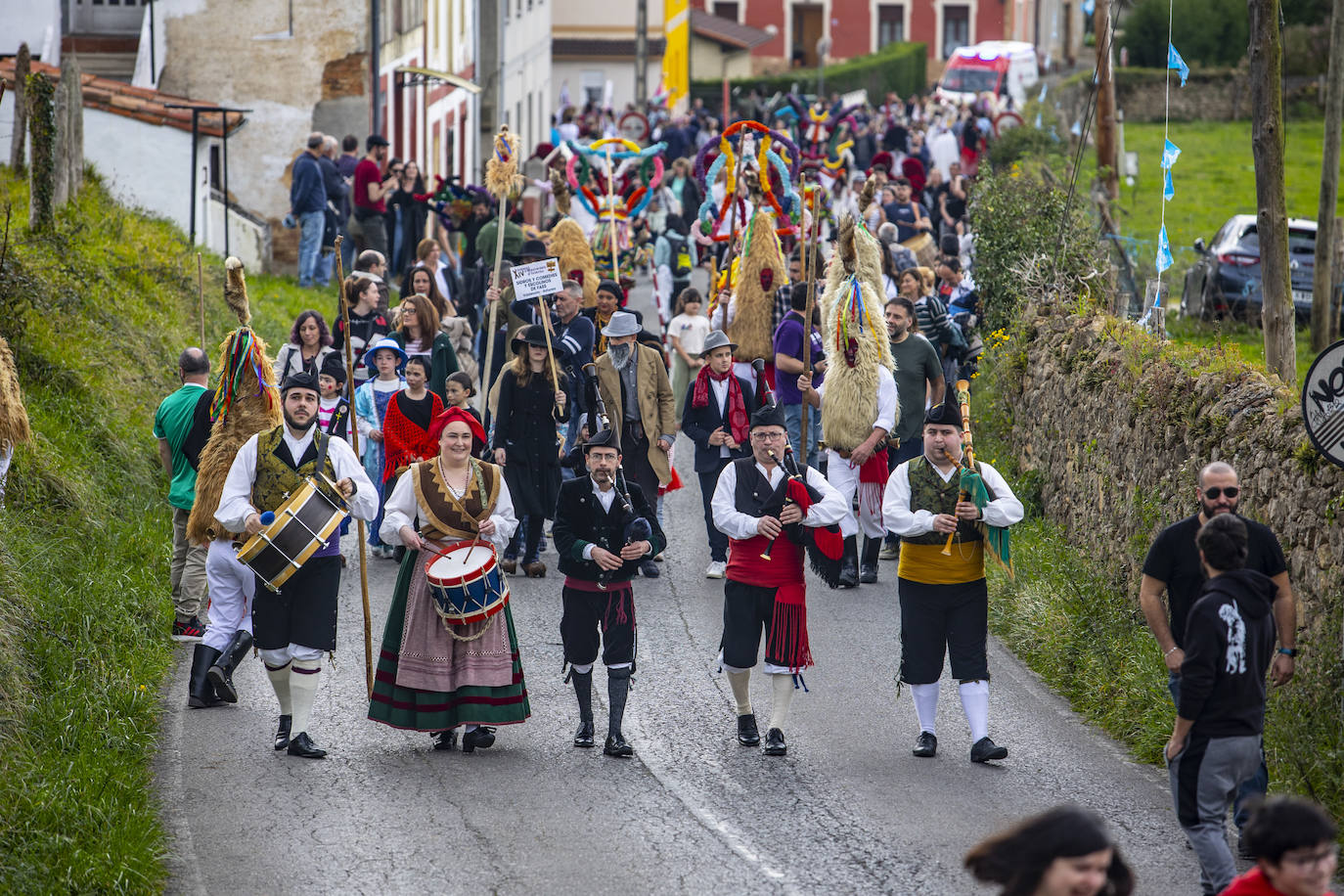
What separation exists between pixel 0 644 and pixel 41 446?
3684 millimetres

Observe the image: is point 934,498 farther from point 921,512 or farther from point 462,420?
point 462,420

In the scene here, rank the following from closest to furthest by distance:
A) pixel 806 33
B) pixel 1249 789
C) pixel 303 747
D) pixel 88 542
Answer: pixel 1249 789 → pixel 303 747 → pixel 88 542 → pixel 806 33

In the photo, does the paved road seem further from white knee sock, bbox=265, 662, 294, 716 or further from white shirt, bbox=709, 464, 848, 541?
white shirt, bbox=709, 464, 848, 541

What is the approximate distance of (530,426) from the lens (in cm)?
1230

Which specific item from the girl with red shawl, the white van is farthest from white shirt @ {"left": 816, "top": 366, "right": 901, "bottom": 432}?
the white van

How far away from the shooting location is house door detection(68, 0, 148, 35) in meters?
24.8

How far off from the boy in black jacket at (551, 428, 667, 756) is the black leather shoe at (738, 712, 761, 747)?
23.4 inches

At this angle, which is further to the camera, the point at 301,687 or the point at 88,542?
the point at 88,542

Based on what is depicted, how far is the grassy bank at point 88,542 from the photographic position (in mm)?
7324

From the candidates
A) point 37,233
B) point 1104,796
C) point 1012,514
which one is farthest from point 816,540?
point 37,233

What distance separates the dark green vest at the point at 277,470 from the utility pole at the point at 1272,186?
631 centimetres

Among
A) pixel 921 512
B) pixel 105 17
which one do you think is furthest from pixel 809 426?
pixel 105 17

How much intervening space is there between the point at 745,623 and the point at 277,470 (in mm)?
2481

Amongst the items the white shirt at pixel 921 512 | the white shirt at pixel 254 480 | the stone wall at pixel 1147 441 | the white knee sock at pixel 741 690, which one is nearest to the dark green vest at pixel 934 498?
the white shirt at pixel 921 512
